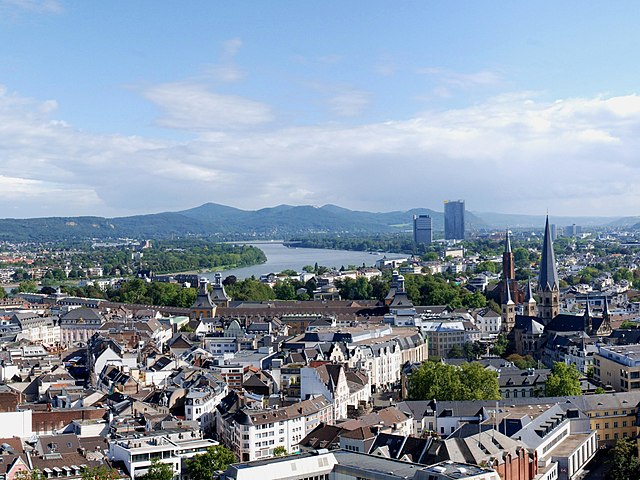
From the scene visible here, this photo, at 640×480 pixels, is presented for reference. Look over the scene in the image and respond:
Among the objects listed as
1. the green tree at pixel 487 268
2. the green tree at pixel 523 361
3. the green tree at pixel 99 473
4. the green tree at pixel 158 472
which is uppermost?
the green tree at pixel 487 268

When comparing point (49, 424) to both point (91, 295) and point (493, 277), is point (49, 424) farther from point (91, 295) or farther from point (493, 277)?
point (493, 277)

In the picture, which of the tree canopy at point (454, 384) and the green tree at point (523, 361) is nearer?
the tree canopy at point (454, 384)

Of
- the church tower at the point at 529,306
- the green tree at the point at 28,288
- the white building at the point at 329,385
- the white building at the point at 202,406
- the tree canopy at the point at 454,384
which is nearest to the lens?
the white building at the point at 202,406

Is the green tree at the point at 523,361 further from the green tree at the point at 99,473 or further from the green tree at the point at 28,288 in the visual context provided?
the green tree at the point at 28,288

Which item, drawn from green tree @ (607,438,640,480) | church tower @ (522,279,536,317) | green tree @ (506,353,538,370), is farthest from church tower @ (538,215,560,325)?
green tree @ (607,438,640,480)

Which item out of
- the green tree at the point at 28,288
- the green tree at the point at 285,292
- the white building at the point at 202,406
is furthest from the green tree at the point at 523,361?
the green tree at the point at 28,288

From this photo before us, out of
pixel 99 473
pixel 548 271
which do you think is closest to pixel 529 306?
pixel 548 271
